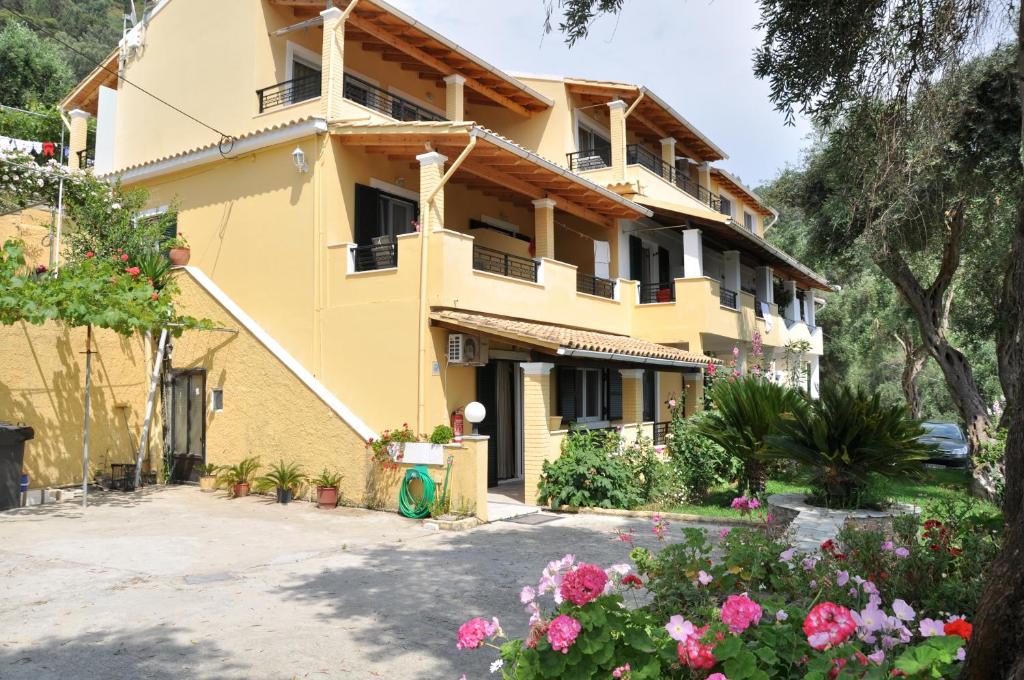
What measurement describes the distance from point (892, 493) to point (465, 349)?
9.26m

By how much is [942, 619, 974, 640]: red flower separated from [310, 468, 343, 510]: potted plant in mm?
10278

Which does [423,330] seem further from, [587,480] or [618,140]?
[618,140]

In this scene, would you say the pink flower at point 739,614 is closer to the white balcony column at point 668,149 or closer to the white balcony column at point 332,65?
the white balcony column at point 332,65

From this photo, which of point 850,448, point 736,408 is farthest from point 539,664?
point 736,408

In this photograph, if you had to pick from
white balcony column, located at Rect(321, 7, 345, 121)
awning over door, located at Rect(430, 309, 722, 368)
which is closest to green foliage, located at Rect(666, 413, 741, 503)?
awning over door, located at Rect(430, 309, 722, 368)

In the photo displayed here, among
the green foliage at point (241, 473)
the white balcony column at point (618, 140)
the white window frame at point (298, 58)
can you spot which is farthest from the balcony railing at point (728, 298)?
the green foliage at point (241, 473)

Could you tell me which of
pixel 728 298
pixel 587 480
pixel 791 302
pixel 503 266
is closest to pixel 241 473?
pixel 587 480

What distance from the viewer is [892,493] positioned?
50.2ft

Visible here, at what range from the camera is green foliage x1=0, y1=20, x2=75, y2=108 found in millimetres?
31359

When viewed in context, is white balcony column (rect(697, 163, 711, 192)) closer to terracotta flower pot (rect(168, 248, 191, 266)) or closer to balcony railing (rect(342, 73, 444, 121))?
balcony railing (rect(342, 73, 444, 121))

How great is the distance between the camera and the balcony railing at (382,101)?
15.4 metres

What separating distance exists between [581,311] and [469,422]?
407 centimetres

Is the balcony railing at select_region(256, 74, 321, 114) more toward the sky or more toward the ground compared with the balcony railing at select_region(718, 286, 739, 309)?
more toward the sky

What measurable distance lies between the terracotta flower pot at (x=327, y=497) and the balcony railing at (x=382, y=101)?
7748 mm
